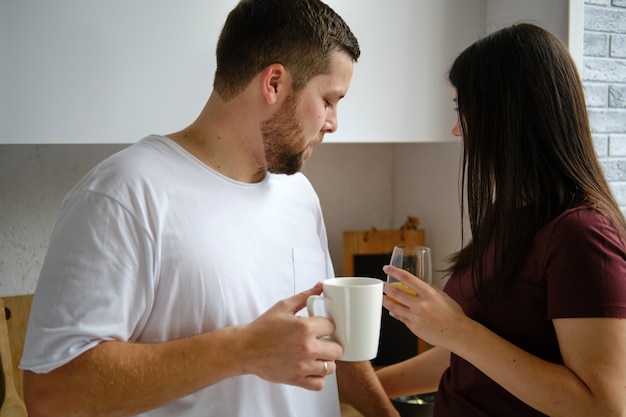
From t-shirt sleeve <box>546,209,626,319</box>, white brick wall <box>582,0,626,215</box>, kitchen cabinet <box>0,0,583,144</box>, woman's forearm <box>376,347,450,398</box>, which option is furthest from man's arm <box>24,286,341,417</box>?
white brick wall <box>582,0,626,215</box>

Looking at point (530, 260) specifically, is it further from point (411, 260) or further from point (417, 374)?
point (417, 374)

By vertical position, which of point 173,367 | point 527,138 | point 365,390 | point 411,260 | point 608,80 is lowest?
point 365,390

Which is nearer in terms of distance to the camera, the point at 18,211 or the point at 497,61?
the point at 497,61

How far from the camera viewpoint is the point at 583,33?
1.59m

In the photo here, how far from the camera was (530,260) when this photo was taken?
3.19ft

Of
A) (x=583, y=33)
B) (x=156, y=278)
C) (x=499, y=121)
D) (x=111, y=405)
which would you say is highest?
(x=583, y=33)

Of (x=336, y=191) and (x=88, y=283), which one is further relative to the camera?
(x=336, y=191)

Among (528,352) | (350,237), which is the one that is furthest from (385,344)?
(528,352)

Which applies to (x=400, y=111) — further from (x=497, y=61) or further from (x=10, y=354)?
(x=10, y=354)

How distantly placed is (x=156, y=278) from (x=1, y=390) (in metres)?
0.84

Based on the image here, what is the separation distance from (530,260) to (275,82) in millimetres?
499

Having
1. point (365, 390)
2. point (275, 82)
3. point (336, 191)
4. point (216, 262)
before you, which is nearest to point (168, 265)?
point (216, 262)

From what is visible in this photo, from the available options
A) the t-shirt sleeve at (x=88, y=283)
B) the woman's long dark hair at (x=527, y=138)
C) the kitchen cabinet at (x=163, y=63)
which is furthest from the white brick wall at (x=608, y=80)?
the t-shirt sleeve at (x=88, y=283)

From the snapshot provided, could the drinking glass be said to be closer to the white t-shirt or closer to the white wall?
the white t-shirt
